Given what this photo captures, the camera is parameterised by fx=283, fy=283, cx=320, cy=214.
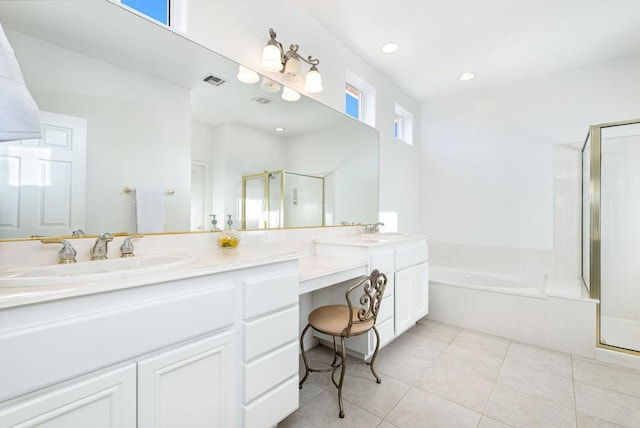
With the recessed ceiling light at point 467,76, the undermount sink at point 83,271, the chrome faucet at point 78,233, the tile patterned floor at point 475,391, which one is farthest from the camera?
the recessed ceiling light at point 467,76

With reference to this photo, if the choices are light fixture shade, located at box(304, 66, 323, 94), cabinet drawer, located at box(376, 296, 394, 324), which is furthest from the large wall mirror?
cabinet drawer, located at box(376, 296, 394, 324)

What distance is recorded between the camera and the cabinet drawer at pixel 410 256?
232 cm

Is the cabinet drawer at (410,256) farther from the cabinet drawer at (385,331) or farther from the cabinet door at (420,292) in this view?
the cabinet drawer at (385,331)

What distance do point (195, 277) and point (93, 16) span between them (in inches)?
47.8

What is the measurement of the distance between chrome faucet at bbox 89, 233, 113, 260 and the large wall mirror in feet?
0.23

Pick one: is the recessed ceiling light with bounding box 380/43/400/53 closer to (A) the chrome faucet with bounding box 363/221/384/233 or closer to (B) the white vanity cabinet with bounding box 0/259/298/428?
(A) the chrome faucet with bounding box 363/221/384/233

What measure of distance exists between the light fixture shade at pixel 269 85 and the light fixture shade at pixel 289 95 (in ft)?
0.20

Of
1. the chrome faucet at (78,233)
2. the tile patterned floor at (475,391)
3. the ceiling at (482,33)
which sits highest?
the ceiling at (482,33)

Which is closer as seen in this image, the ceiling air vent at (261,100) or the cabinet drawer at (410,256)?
the ceiling air vent at (261,100)

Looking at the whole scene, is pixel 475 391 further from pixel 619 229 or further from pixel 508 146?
pixel 508 146

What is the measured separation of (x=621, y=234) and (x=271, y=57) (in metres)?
3.48

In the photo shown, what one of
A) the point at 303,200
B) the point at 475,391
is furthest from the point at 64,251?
the point at 475,391

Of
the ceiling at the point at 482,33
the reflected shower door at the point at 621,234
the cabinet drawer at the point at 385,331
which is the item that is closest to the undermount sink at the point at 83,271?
the cabinet drawer at the point at 385,331

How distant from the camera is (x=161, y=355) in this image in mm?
940
